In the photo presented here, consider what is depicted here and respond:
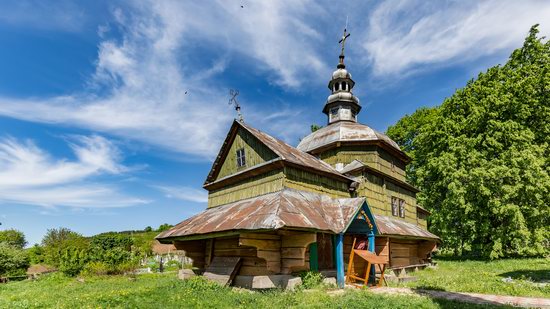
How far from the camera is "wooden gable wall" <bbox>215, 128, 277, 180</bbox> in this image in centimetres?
1511

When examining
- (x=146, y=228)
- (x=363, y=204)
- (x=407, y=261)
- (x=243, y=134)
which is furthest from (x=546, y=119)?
(x=146, y=228)

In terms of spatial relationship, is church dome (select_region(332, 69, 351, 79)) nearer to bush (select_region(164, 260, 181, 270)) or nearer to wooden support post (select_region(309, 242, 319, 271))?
wooden support post (select_region(309, 242, 319, 271))

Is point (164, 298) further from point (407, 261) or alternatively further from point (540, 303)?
point (407, 261)

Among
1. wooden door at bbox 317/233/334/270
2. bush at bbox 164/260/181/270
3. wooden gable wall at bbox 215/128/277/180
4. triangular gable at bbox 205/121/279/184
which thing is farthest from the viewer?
bush at bbox 164/260/181/270

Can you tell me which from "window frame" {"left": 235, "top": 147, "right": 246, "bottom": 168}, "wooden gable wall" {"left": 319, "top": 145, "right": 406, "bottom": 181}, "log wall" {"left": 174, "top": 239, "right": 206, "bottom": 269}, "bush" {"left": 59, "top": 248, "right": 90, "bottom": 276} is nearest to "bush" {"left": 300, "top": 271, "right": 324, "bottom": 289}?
"log wall" {"left": 174, "top": 239, "right": 206, "bottom": 269}

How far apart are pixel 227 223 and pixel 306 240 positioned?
2891 mm

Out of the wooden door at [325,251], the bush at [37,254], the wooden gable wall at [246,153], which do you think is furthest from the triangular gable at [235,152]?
the bush at [37,254]

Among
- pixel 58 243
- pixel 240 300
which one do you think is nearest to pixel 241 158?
pixel 240 300

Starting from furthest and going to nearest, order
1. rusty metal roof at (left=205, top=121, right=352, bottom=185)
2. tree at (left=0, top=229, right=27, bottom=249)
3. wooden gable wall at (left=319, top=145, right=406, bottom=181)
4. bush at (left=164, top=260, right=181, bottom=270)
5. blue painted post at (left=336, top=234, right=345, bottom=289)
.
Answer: tree at (left=0, top=229, right=27, bottom=249)
bush at (left=164, top=260, right=181, bottom=270)
wooden gable wall at (left=319, top=145, right=406, bottom=181)
rusty metal roof at (left=205, top=121, right=352, bottom=185)
blue painted post at (left=336, top=234, right=345, bottom=289)

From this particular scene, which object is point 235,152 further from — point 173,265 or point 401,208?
point 173,265

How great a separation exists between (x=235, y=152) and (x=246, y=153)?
43.0 inches

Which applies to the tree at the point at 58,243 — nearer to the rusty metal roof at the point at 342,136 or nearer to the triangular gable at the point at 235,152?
the triangular gable at the point at 235,152

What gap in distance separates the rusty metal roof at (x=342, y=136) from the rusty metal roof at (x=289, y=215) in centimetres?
656

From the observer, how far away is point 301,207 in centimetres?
1226
